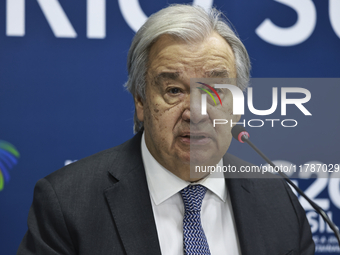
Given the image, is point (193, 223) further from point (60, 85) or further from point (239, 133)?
A: point (60, 85)

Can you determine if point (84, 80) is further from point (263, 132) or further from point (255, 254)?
point (255, 254)

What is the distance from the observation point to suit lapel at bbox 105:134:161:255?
4.38ft

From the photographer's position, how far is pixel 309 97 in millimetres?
1766

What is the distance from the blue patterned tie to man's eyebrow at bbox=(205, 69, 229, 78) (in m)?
0.48

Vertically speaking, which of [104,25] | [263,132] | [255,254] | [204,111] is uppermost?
[104,25]

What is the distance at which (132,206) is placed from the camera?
1.41 metres

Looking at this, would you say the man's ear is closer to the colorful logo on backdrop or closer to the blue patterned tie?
the blue patterned tie

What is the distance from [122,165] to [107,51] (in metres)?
0.98

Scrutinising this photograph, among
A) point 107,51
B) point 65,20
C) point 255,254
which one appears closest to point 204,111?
point 255,254

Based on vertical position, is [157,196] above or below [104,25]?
below

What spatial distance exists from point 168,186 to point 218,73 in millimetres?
520

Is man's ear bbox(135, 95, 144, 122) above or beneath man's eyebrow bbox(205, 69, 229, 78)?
beneath
